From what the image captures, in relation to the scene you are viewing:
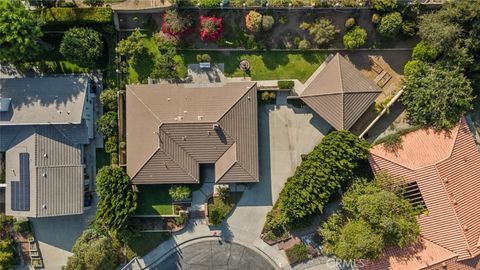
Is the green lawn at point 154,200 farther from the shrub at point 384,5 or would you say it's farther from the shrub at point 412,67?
the shrub at point 384,5

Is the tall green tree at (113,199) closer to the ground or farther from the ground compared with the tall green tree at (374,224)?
farther from the ground

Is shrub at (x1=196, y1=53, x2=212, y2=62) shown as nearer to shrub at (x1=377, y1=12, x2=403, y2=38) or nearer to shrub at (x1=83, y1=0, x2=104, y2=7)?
shrub at (x1=83, y1=0, x2=104, y2=7)

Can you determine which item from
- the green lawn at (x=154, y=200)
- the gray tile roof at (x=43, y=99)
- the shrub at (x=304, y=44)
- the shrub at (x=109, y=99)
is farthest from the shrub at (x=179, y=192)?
the shrub at (x=304, y=44)

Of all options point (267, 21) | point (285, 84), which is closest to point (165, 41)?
point (267, 21)

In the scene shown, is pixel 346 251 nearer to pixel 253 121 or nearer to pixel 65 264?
pixel 253 121

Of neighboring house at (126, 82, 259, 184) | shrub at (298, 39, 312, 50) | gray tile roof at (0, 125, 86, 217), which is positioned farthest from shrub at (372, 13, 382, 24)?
gray tile roof at (0, 125, 86, 217)
